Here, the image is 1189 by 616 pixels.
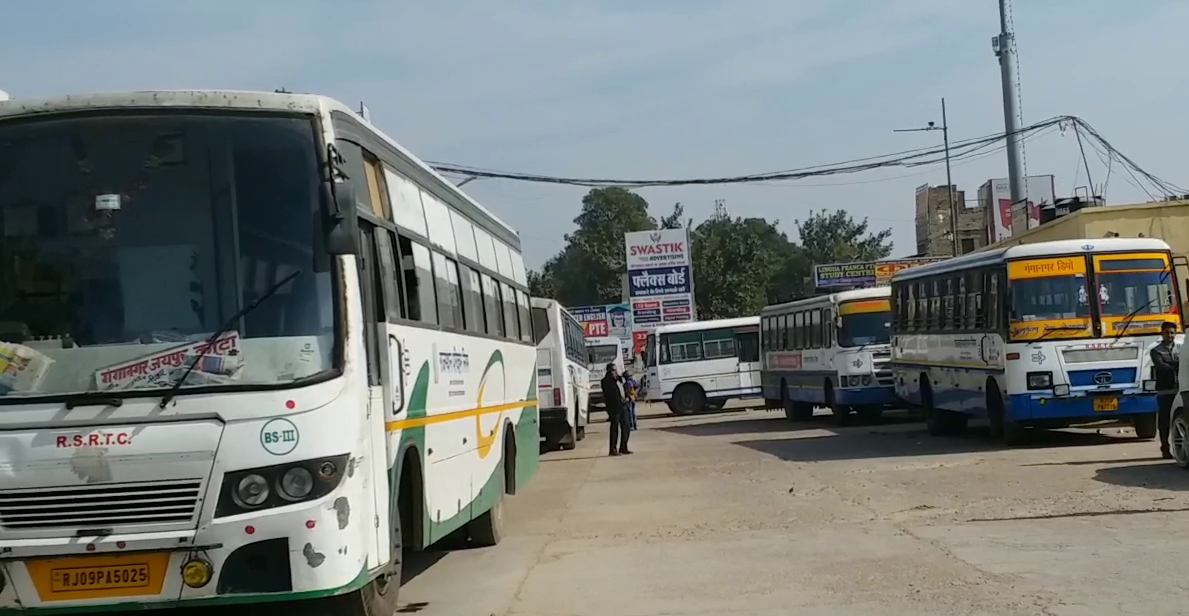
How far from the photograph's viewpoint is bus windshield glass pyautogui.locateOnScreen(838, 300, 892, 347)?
29.9 meters

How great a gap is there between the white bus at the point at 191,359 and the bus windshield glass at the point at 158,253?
0.04ft

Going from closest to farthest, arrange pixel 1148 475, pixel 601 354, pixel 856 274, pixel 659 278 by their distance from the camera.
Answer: pixel 1148 475 → pixel 601 354 → pixel 659 278 → pixel 856 274

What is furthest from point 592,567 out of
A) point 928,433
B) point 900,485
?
point 928,433

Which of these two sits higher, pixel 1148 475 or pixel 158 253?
pixel 158 253

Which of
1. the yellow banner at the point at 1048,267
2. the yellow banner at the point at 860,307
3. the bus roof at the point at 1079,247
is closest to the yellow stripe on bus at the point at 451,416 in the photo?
the yellow banner at the point at 1048,267

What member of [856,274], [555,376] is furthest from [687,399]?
[856,274]

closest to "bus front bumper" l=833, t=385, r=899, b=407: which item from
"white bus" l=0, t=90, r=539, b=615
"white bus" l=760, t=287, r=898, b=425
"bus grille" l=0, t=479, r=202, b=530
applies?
"white bus" l=760, t=287, r=898, b=425

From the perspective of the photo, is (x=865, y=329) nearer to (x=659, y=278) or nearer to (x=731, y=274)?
(x=659, y=278)

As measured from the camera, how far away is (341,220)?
7223mm

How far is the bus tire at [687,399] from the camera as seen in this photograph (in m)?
40.9

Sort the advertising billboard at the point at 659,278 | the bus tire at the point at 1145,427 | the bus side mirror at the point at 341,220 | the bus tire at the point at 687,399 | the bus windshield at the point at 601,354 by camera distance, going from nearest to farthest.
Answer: the bus side mirror at the point at 341,220, the bus tire at the point at 1145,427, the bus tire at the point at 687,399, the bus windshield at the point at 601,354, the advertising billboard at the point at 659,278

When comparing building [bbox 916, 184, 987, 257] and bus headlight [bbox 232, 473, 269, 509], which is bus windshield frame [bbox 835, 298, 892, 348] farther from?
building [bbox 916, 184, 987, 257]

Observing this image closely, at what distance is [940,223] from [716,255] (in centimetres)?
1633

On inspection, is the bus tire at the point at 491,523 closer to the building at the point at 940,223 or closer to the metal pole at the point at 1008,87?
the metal pole at the point at 1008,87
